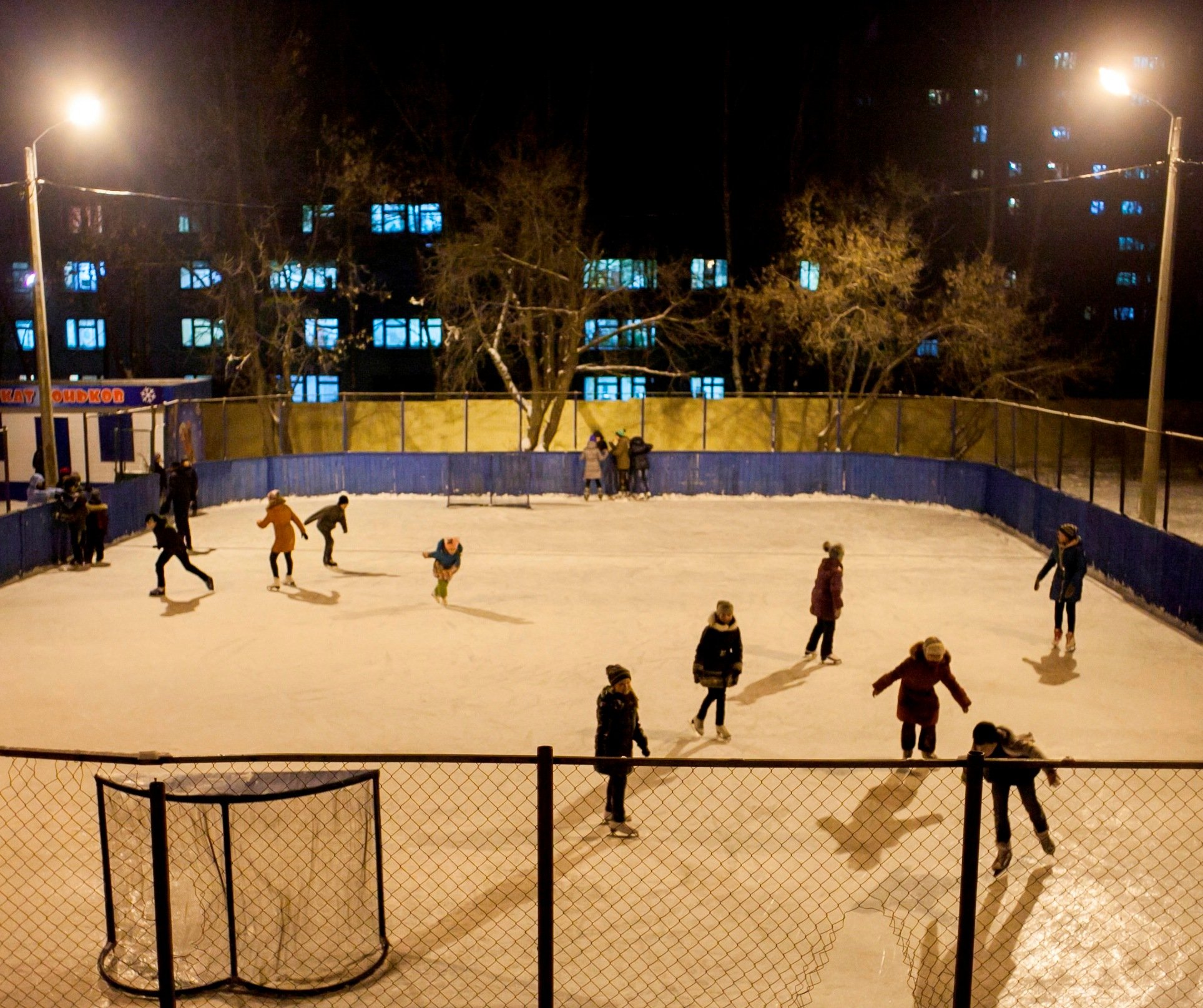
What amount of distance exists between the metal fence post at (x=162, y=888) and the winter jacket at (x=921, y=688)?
6.42 meters

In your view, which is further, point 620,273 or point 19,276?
point 19,276

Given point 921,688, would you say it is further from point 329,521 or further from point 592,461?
point 592,461

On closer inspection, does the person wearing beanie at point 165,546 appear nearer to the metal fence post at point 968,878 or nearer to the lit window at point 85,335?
the metal fence post at point 968,878

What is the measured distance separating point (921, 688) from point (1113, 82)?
10.9 metres

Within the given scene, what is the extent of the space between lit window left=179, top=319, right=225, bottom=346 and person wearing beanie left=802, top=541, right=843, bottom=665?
1441 inches

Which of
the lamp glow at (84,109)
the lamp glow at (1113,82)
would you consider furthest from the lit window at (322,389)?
the lamp glow at (1113,82)

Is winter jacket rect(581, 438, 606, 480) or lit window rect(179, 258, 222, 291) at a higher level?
lit window rect(179, 258, 222, 291)

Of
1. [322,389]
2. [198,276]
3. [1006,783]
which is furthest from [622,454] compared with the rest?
[322,389]

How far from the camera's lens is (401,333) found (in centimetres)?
4553

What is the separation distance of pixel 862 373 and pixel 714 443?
9795 millimetres

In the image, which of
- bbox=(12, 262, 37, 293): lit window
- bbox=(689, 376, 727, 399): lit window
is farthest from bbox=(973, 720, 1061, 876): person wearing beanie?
bbox=(12, 262, 37, 293): lit window

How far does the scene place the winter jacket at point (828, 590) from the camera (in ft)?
44.5

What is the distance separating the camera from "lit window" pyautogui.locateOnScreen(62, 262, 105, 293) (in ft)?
152

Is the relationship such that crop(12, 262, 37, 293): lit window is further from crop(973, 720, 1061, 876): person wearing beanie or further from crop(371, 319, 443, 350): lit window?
crop(973, 720, 1061, 876): person wearing beanie
